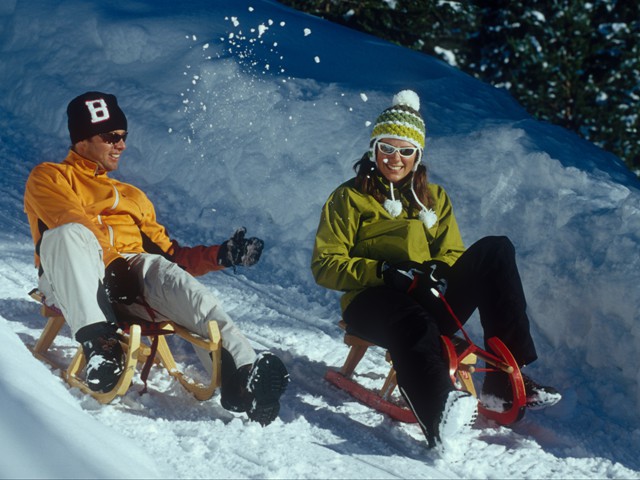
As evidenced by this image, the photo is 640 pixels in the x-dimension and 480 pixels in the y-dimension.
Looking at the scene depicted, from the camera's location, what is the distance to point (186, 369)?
3.82 m

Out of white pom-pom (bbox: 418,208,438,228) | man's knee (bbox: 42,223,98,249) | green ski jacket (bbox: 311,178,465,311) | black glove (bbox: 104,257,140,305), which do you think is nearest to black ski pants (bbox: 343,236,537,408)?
green ski jacket (bbox: 311,178,465,311)

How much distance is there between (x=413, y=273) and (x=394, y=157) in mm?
545

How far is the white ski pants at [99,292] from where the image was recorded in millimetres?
3209

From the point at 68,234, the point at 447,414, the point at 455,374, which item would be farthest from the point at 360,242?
the point at 68,234

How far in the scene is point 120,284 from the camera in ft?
11.7

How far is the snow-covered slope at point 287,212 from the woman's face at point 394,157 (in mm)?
945

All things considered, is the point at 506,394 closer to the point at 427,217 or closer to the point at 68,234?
the point at 427,217

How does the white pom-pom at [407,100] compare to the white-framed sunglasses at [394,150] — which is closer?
the white-framed sunglasses at [394,150]

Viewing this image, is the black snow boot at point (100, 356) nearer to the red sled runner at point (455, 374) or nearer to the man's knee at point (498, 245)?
the red sled runner at point (455, 374)

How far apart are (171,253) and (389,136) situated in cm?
108

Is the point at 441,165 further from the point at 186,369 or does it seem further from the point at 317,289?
the point at 186,369

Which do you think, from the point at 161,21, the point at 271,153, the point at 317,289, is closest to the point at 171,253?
the point at 317,289

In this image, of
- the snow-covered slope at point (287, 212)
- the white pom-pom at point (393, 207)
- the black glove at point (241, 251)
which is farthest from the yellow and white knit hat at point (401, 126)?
the snow-covered slope at point (287, 212)

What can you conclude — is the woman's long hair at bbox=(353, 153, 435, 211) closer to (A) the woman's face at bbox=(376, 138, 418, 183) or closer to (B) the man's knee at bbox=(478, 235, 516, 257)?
(A) the woman's face at bbox=(376, 138, 418, 183)
